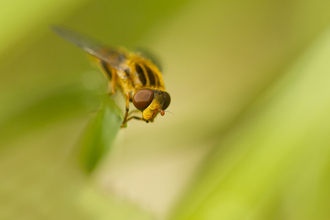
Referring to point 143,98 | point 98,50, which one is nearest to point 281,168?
point 143,98

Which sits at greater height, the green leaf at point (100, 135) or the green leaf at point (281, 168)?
the green leaf at point (281, 168)

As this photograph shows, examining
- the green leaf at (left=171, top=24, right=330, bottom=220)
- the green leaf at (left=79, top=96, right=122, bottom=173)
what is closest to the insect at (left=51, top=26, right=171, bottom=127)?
the green leaf at (left=79, top=96, right=122, bottom=173)

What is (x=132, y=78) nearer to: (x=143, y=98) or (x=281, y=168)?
(x=143, y=98)

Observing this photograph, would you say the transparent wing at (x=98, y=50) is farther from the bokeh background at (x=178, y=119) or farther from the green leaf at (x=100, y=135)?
the green leaf at (x=100, y=135)

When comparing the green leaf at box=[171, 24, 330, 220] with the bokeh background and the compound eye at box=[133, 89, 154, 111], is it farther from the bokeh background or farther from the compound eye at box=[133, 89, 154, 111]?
the compound eye at box=[133, 89, 154, 111]

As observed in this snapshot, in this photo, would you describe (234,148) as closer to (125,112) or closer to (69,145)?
(125,112)

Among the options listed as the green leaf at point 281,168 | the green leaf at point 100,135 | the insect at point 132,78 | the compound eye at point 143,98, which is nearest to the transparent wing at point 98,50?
the insect at point 132,78
